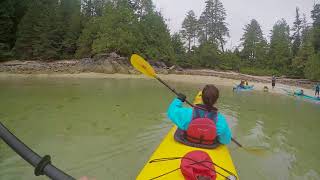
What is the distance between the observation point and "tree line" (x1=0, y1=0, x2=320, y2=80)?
35.3 m

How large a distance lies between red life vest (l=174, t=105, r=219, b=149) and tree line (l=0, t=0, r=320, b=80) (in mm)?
30665

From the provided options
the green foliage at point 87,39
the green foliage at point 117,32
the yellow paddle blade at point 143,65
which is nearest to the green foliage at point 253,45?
the green foliage at point 117,32

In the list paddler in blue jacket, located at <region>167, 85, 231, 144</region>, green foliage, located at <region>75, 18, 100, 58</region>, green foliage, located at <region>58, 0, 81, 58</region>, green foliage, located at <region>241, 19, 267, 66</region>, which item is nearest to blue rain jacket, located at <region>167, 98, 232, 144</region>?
paddler in blue jacket, located at <region>167, 85, 231, 144</region>

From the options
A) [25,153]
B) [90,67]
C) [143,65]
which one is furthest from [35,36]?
[25,153]

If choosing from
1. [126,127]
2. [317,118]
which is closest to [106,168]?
[126,127]

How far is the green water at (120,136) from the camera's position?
6316mm

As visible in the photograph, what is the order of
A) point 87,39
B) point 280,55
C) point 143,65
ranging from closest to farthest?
1. point 143,65
2. point 87,39
3. point 280,55

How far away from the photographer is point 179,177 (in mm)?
3475

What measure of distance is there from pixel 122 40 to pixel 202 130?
33.6 m

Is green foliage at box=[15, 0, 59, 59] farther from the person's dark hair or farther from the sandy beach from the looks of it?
the person's dark hair

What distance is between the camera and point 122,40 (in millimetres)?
36750

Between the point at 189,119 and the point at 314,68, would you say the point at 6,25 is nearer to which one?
the point at 314,68

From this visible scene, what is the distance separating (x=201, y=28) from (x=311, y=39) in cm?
1903

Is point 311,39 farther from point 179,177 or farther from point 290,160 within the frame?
point 179,177
